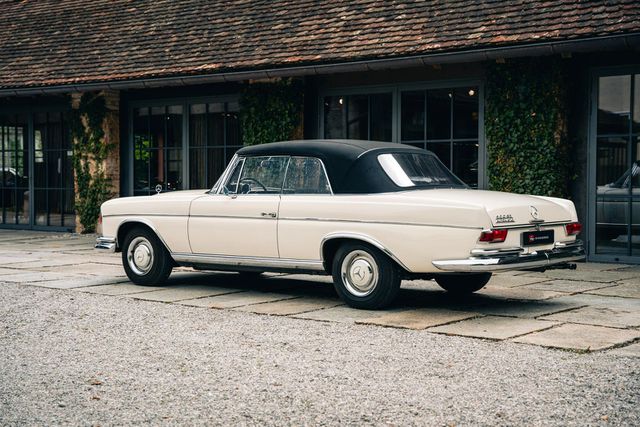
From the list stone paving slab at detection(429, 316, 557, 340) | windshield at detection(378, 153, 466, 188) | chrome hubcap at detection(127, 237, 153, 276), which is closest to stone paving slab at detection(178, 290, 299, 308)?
chrome hubcap at detection(127, 237, 153, 276)

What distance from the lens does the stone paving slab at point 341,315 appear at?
7012mm

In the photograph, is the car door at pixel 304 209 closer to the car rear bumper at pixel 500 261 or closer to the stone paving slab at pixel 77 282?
the car rear bumper at pixel 500 261

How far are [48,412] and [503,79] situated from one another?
8780mm

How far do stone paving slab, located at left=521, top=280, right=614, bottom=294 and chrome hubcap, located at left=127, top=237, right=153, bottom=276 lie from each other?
3854mm

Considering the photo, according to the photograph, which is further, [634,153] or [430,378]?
[634,153]

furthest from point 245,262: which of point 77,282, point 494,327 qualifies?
point 494,327

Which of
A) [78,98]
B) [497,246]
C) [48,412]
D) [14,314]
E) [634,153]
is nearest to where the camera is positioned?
[48,412]

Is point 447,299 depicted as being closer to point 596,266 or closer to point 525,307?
point 525,307

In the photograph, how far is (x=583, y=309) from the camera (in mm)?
7445

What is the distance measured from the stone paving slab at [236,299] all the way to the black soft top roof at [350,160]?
126cm

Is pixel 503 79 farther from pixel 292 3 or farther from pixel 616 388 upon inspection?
pixel 616 388

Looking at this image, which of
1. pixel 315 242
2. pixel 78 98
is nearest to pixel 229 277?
pixel 315 242

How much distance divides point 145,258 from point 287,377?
436cm

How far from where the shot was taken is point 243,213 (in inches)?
322
